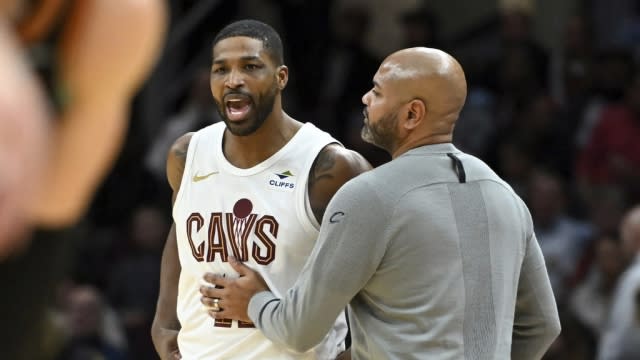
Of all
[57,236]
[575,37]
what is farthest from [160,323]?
[575,37]

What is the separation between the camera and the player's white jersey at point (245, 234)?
4.08 metres

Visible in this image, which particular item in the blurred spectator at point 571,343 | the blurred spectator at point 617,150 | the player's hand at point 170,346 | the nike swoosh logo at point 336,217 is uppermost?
the nike swoosh logo at point 336,217

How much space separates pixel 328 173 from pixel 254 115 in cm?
31

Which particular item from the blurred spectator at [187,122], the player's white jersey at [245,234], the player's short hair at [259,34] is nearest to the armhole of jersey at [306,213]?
the player's white jersey at [245,234]

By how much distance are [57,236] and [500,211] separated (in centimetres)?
271

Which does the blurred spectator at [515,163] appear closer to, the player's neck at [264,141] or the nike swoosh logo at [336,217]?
the player's neck at [264,141]

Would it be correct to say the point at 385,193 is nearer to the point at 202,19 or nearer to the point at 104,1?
the point at 104,1

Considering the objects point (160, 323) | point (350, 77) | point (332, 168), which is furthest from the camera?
point (350, 77)

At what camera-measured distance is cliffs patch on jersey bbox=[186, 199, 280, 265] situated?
408cm

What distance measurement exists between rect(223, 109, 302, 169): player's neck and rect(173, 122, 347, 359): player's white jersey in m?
0.04

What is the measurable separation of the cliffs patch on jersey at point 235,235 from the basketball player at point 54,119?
9.49 ft

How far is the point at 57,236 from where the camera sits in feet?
3.86

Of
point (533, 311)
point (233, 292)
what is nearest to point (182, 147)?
point (233, 292)

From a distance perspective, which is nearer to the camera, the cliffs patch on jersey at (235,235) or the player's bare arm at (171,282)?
the cliffs patch on jersey at (235,235)
